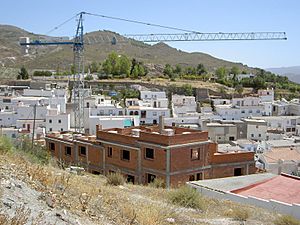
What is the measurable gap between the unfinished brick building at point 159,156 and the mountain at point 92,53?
153 ft

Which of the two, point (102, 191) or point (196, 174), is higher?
point (102, 191)

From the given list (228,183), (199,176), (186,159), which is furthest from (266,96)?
(228,183)

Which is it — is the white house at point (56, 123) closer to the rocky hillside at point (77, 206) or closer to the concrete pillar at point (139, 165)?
the concrete pillar at point (139, 165)

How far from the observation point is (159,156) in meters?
18.2

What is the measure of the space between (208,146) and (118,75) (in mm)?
49340

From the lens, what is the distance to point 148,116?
1690 inches

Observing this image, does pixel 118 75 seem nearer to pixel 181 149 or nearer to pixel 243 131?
pixel 243 131

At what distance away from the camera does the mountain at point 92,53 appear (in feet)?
295

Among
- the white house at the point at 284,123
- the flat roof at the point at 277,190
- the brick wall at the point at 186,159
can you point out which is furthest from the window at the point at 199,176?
the white house at the point at 284,123

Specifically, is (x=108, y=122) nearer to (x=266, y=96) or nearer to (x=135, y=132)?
(x=135, y=132)

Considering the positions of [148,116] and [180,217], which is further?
[148,116]

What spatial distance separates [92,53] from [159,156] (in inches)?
3462

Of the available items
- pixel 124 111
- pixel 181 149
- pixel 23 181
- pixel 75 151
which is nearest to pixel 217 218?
pixel 23 181

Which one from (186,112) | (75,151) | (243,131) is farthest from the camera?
(186,112)
